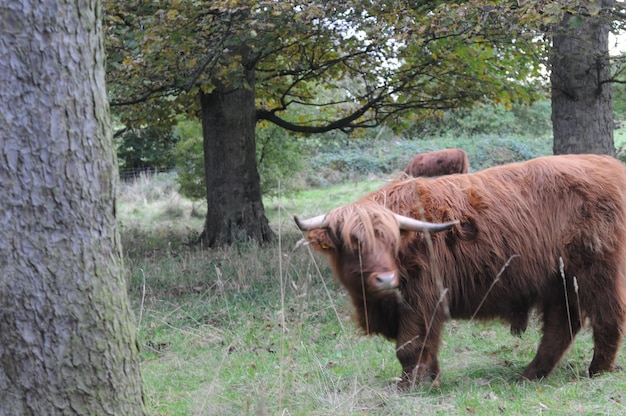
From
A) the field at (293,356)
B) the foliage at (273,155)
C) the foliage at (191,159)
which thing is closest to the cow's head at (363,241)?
the field at (293,356)

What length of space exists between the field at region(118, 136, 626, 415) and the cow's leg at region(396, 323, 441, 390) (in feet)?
0.43

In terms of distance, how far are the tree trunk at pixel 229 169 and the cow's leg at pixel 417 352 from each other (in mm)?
7778

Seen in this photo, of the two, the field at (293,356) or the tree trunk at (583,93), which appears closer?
the field at (293,356)

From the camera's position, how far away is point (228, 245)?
1297cm

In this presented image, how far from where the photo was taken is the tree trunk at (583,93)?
9797 mm

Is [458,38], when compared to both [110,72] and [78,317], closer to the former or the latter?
[110,72]

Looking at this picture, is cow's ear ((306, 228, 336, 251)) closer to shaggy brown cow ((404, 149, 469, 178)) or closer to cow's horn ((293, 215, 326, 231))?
cow's horn ((293, 215, 326, 231))

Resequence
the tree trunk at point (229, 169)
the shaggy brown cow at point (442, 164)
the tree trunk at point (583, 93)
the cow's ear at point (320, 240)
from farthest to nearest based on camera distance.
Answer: the tree trunk at point (229, 169) < the shaggy brown cow at point (442, 164) < the tree trunk at point (583, 93) < the cow's ear at point (320, 240)

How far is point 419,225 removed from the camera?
5.48 metres

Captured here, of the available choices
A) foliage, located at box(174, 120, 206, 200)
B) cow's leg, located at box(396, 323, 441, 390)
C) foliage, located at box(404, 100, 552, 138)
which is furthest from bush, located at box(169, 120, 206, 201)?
foliage, located at box(404, 100, 552, 138)

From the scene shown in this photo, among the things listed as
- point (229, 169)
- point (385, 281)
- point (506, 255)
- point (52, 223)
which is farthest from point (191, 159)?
point (52, 223)

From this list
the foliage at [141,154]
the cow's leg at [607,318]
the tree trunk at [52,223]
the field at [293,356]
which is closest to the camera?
the tree trunk at [52,223]

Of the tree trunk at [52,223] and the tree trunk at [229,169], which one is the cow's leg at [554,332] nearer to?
the tree trunk at [52,223]

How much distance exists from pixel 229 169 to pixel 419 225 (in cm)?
835
